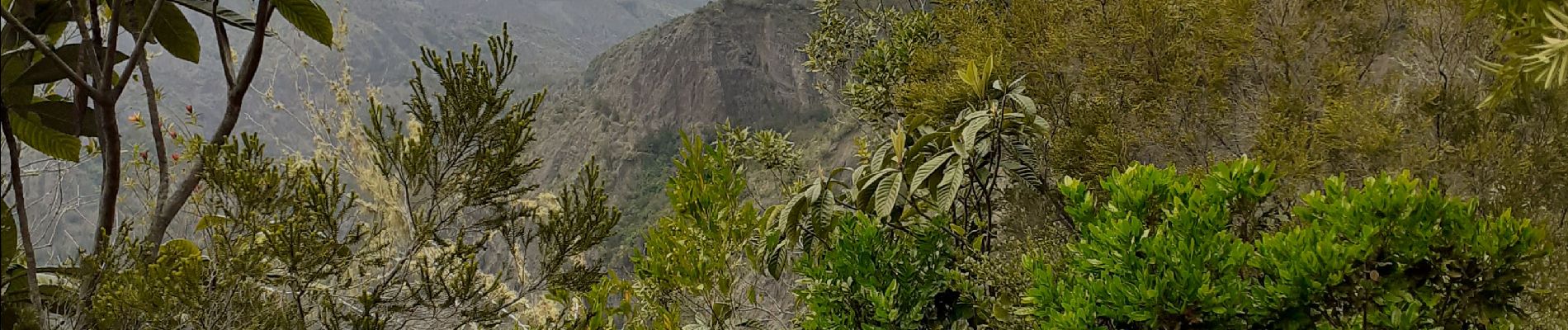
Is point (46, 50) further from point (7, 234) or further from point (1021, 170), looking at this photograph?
point (1021, 170)

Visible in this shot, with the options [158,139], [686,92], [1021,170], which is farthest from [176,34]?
[686,92]

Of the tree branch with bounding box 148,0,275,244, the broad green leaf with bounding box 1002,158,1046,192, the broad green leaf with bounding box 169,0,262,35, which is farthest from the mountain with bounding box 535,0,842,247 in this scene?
the tree branch with bounding box 148,0,275,244

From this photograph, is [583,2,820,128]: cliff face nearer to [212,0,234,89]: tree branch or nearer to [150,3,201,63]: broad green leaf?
[150,3,201,63]: broad green leaf

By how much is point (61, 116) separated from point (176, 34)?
0.26 m

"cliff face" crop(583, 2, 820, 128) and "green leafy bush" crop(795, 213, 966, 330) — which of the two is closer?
"green leafy bush" crop(795, 213, 966, 330)

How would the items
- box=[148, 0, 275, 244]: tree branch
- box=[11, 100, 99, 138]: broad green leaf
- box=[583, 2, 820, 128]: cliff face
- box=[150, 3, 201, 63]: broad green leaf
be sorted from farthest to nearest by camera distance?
box=[583, 2, 820, 128]: cliff face < box=[150, 3, 201, 63]: broad green leaf < box=[11, 100, 99, 138]: broad green leaf < box=[148, 0, 275, 244]: tree branch

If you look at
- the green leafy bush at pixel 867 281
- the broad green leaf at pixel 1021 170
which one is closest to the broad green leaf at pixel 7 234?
the green leafy bush at pixel 867 281

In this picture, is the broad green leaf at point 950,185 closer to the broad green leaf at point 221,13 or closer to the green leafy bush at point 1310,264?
the green leafy bush at point 1310,264

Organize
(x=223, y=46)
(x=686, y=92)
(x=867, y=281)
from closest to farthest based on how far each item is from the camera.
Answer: (x=223, y=46) → (x=867, y=281) → (x=686, y=92)

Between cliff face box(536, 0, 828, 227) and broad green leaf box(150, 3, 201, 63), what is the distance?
38332 mm

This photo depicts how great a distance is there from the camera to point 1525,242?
106 centimetres

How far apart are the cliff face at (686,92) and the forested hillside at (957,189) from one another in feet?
124

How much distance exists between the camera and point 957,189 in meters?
1.75

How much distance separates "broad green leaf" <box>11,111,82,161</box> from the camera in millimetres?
1614
